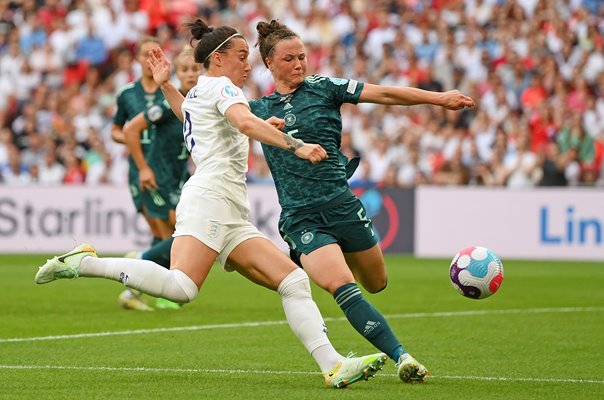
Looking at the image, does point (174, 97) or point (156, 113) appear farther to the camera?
point (156, 113)

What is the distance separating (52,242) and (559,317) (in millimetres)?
10906

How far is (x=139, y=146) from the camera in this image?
12.4 metres

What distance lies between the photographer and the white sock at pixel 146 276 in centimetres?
741

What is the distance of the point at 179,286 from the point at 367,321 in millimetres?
1145

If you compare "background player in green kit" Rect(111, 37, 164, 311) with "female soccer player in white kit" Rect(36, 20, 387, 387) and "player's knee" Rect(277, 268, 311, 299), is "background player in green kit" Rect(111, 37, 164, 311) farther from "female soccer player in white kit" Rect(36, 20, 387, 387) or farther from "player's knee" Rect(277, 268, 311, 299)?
"player's knee" Rect(277, 268, 311, 299)

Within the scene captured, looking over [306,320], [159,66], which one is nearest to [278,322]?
[159,66]

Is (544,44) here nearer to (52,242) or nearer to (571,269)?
(571,269)

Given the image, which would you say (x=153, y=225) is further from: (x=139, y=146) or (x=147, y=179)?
(x=139, y=146)

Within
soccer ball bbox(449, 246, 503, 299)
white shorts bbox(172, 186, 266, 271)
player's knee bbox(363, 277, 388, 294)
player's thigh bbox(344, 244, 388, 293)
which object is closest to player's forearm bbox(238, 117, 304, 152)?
white shorts bbox(172, 186, 266, 271)

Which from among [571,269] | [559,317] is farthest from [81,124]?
[559,317]

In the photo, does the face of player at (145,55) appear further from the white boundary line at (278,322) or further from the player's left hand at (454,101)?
the player's left hand at (454,101)

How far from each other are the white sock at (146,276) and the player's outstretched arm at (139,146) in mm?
4766

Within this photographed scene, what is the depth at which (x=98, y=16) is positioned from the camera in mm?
26266

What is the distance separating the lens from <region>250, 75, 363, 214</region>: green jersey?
7.82m
